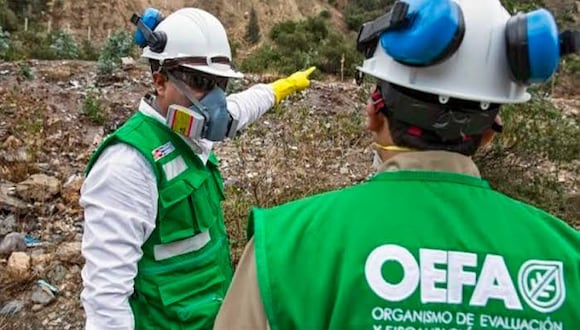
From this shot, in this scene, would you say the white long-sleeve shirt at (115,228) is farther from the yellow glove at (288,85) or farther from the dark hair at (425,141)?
the yellow glove at (288,85)

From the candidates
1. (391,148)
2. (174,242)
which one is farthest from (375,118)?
(174,242)

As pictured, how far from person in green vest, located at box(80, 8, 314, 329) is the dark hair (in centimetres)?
82

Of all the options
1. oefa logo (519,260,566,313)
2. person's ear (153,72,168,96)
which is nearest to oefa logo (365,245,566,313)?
oefa logo (519,260,566,313)

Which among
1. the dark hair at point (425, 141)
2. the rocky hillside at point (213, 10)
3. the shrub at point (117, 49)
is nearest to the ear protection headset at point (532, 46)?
the dark hair at point (425, 141)

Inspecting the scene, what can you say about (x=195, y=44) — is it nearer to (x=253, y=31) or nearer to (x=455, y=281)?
(x=455, y=281)

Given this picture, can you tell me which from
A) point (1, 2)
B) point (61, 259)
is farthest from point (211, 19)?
point (1, 2)

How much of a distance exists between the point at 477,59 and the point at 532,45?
89mm

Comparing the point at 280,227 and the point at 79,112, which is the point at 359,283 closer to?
the point at 280,227

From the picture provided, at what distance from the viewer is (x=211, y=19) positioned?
2.13m

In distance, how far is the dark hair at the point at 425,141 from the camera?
1.10 meters

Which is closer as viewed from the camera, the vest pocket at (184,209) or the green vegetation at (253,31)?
the vest pocket at (184,209)

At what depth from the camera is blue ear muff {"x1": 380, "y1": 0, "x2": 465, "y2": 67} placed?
1.04 meters

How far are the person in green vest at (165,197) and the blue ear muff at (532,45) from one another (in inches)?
38.8

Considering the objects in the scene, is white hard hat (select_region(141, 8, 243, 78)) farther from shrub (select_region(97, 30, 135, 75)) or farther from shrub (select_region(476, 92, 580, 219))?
shrub (select_region(97, 30, 135, 75))
